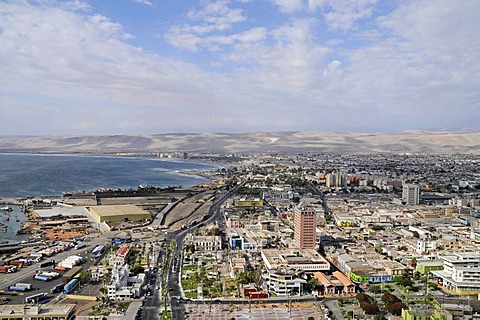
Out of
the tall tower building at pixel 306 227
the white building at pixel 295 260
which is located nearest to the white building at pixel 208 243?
the white building at pixel 295 260

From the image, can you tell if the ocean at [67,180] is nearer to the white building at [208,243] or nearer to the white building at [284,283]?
the white building at [208,243]

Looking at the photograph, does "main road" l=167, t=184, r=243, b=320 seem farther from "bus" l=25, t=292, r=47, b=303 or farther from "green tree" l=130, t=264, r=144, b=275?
"bus" l=25, t=292, r=47, b=303

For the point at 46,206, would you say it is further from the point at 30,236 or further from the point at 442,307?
the point at 442,307

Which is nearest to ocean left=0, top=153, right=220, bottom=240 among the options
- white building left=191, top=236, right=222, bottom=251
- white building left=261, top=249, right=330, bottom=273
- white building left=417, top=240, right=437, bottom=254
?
white building left=191, top=236, right=222, bottom=251

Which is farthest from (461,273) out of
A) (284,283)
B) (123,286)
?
(123,286)

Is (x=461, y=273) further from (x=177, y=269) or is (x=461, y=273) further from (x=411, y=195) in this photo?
(x=411, y=195)

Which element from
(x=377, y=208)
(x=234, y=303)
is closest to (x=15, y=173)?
→ (x=377, y=208)

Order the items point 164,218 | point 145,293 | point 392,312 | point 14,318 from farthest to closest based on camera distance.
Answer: point 164,218 → point 145,293 → point 392,312 → point 14,318
